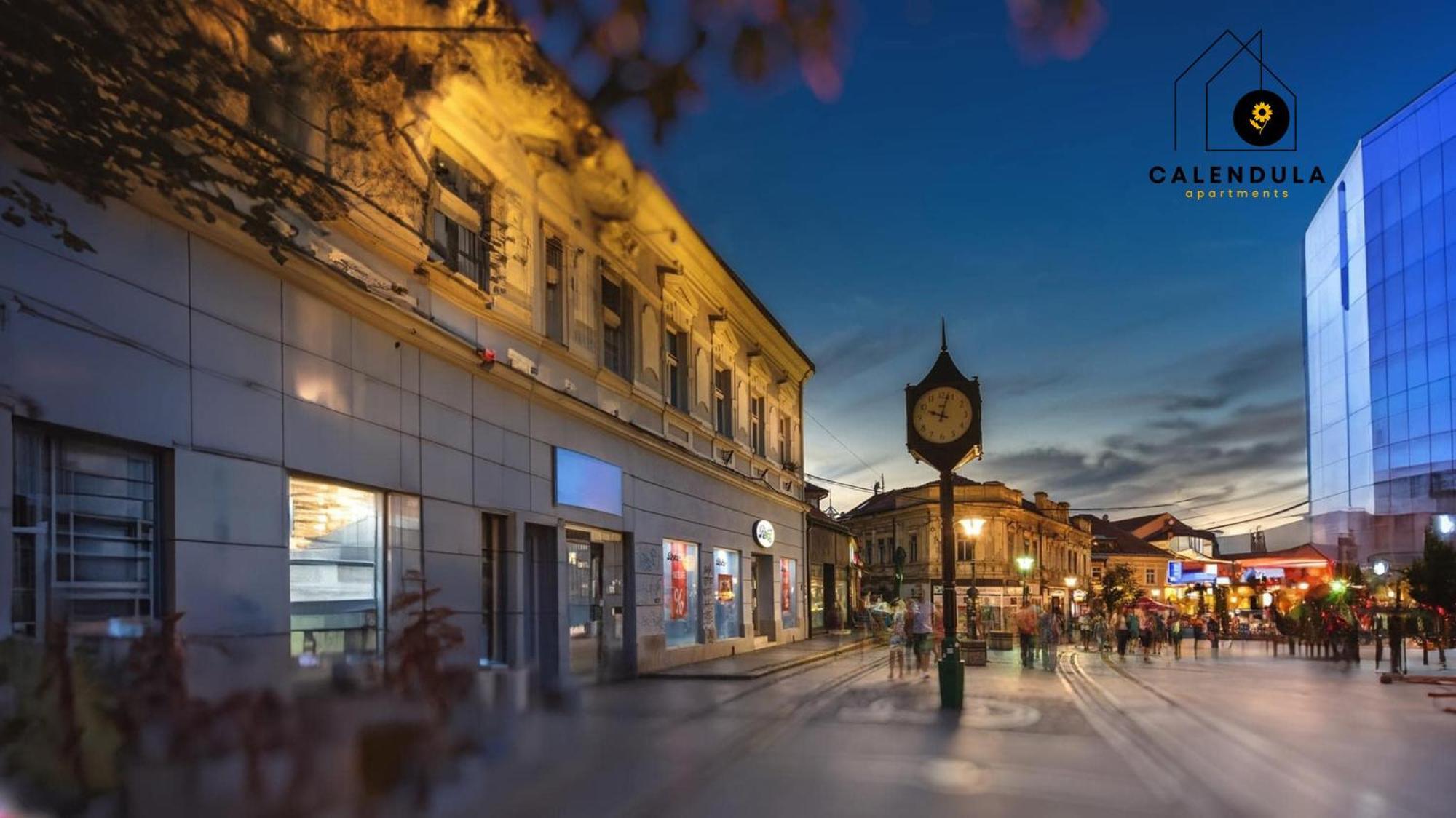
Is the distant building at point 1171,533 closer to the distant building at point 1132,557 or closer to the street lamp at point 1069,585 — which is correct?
the distant building at point 1132,557

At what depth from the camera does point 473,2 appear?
5.38 meters

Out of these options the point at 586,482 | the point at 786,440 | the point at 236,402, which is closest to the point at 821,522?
the point at 786,440

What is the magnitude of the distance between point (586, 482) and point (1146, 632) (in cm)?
2337

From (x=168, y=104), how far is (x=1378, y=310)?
6490 centimetres

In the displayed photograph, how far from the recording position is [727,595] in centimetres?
2889

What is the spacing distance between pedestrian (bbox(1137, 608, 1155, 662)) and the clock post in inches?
683

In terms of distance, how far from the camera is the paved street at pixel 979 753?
849 cm

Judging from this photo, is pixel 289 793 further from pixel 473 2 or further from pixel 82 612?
pixel 82 612

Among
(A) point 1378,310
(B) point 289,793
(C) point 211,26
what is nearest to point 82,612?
(C) point 211,26

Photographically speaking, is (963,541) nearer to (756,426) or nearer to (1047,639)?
(756,426)

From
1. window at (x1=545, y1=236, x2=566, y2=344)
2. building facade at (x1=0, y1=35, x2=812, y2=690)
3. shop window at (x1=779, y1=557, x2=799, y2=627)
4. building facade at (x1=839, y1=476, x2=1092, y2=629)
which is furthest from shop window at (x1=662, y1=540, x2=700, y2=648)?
building facade at (x1=839, y1=476, x2=1092, y2=629)

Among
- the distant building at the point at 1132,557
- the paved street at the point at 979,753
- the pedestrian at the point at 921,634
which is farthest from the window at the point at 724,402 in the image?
the distant building at the point at 1132,557

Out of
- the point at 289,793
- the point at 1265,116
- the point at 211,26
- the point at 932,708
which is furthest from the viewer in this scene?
the point at 1265,116

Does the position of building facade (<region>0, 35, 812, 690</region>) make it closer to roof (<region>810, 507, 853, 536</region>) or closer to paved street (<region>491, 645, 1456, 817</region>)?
paved street (<region>491, 645, 1456, 817</region>)
